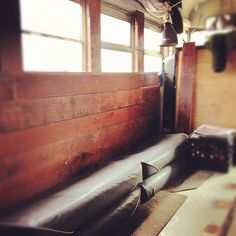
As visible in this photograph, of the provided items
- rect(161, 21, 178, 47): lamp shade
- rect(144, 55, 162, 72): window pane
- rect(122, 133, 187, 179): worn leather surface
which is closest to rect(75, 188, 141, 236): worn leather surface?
rect(122, 133, 187, 179): worn leather surface

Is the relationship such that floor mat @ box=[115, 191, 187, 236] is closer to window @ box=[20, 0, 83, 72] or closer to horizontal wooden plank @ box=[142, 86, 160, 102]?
horizontal wooden plank @ box=[142, 86, 160, 102]

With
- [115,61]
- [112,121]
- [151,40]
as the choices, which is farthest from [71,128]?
[151,40]

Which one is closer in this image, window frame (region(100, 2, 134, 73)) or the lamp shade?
the lamp shade

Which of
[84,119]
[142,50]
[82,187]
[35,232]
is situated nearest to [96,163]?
[84,119]

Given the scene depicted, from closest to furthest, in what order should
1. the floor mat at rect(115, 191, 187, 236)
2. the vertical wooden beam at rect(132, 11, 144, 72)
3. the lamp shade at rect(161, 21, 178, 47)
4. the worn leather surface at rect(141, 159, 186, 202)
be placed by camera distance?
1. the floor mat at rect(115, 191, 187, 236)
2. the worn leather surface at rect(141, 159, 186, 202)
3. the lamp shade at rect(161, 21, 178, 47)
4. the vertical wooden beam at rect(132, 11, 144, 72)

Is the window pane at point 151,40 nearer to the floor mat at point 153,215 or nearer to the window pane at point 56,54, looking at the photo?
the window pane at point 56,54

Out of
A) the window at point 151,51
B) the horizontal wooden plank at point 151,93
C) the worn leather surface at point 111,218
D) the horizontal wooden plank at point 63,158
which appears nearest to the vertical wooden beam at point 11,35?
the horizontal wooden plank at point 63,158

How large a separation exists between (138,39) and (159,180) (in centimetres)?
297

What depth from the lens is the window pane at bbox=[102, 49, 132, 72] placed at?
455 cm

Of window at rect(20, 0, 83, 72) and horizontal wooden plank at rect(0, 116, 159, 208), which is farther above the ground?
window at rect(20, 0, 83, 72)

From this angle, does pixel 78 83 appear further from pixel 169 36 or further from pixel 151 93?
pixel 151 93

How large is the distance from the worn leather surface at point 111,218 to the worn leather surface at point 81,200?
0.06 metres

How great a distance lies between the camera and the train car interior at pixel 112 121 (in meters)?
0.60

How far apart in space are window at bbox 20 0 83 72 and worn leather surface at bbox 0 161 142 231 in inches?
50.5
